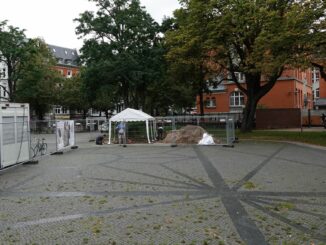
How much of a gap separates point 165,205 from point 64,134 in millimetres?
16538

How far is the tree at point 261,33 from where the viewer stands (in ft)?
79.2

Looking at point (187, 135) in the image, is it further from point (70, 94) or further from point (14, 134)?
point (70, 94)

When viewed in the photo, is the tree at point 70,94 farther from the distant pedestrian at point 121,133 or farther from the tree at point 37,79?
the distant pedestrian at point 121,133

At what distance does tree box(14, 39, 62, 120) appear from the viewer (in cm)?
5238

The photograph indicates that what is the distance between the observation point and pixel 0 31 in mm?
47812

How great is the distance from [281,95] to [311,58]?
33.1 meters

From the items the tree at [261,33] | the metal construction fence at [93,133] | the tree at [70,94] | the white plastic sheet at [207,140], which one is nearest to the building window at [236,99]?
the tree at [70,94]

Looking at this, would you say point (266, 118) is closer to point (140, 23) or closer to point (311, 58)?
point (140, 23)

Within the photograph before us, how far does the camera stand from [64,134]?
24.0 m

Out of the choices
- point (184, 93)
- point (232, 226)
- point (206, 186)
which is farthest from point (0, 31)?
point (232, 226)

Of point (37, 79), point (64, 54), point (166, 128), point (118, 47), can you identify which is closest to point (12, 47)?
point (37, 79)

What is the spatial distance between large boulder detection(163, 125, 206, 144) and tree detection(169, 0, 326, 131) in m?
5.89

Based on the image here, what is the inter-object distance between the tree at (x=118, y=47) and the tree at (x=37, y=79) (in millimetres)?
12770

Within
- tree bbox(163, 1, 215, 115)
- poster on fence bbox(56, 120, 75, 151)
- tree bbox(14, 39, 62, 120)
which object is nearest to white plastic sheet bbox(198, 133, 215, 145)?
tree bbox(163, 1, 215, 115)
